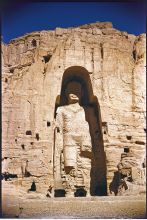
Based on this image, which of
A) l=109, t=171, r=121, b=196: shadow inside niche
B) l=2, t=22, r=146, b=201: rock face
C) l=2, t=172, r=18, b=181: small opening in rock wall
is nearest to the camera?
l=2, t=172, r=18, b=181: small opening in rock wall

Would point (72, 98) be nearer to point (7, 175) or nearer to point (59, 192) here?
point (59, 192)

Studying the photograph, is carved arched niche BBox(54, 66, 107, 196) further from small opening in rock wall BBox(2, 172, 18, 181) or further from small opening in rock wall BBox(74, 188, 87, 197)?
small opening in rock wall BBox(2, 172, 18, 181)

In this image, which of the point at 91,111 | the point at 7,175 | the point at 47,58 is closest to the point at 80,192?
the point at 7,175

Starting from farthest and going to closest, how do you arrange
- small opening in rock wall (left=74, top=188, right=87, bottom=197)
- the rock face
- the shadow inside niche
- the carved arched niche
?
1. the carved arched niche
2. small opening in rock wall (left=74, top=188, right=87, bottom=197)
3. the shadow inside niche
4. the rock face

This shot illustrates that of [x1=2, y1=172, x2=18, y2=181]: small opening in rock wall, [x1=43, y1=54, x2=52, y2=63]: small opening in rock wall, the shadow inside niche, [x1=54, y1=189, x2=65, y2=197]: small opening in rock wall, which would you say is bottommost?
[x1=54, y1=189, x2=65, y2=197]: small opening in rock wall

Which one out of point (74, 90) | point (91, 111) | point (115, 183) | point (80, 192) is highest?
point (74, 90)

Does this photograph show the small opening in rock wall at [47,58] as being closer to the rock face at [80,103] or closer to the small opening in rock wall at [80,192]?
the rock face at [80,103]

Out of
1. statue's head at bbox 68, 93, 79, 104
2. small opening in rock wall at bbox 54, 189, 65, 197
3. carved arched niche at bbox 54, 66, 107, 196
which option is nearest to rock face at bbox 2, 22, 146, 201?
carved arched niche at bbox 54, 66, 107, 196

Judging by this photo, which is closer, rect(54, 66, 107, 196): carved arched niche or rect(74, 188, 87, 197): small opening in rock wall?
rect(74, 188, 87, 197): small opening in rock wall
